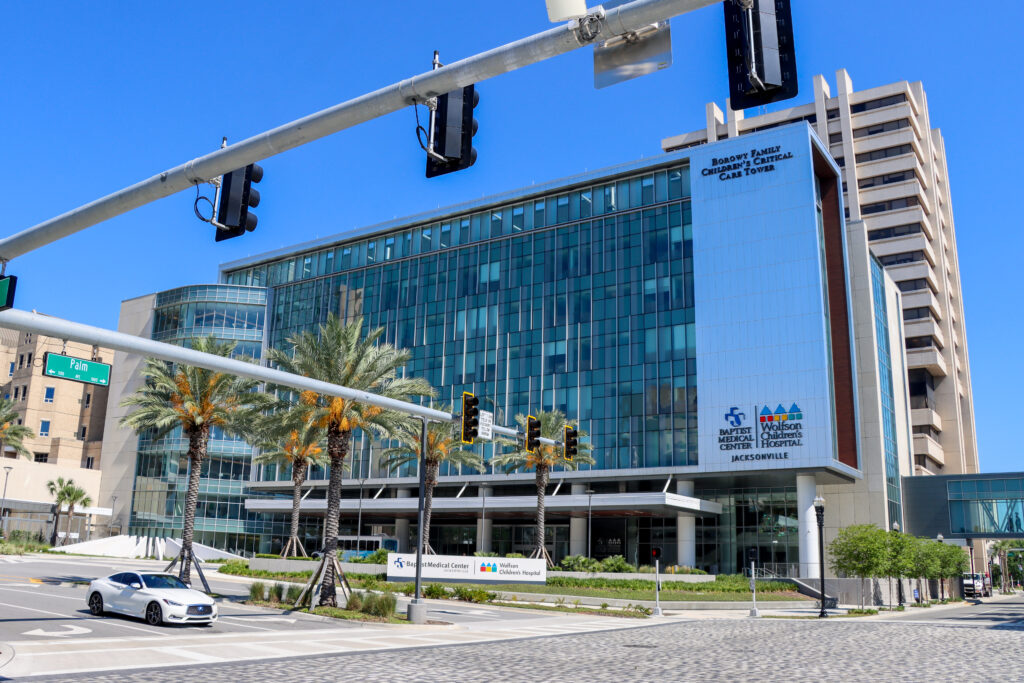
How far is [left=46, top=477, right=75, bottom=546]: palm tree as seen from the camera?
80688 mm

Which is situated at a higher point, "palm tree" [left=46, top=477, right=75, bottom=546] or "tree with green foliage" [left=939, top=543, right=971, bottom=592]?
"palm tree" [left=46, top=477, right=75, bottom=546]

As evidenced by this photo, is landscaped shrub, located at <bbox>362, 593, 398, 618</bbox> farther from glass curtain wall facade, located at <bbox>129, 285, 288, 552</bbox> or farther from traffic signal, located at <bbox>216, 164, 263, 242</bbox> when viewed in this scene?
glass curtain wall facade, located at <bbox>129, 285, 288, 552</bbox>

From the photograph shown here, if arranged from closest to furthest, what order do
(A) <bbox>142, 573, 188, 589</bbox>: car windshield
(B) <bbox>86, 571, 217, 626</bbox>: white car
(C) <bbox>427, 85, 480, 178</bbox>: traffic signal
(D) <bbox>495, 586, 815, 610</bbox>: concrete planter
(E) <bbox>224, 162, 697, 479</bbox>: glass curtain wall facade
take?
1. (C) <bbox>427, 85, 480, 178</bbox>: traffic signal
2. (B) <bbox>86, 571, 217, 626</bbox>: white car
3. (A) <bbox>142, 573, 188, 589</bbox>: car windshield
4. (D) <bbox>495, 586, 815, 610</bbox>: concrete planter
5. (E) <bbox>224, 162, 697, 479</bbox>: glass curtain wall facade

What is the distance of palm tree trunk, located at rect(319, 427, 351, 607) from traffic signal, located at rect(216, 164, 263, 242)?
2382 cm

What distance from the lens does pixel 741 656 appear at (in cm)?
2117

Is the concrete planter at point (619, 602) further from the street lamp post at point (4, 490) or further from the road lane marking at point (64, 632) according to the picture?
the street lamp post at point (4, 490)

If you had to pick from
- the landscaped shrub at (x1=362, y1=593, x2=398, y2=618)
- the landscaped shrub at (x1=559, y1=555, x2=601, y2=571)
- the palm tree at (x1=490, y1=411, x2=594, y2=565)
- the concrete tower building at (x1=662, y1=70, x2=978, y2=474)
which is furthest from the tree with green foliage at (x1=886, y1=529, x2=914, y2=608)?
the concrete tower building at (x1=662, y1=70, x2=978, y2=474)

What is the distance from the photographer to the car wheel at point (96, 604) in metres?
26.4

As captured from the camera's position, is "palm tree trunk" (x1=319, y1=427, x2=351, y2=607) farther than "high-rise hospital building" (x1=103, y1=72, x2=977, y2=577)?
No

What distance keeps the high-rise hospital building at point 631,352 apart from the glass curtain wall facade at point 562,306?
0.19 m

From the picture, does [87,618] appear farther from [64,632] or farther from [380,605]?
[380,605]

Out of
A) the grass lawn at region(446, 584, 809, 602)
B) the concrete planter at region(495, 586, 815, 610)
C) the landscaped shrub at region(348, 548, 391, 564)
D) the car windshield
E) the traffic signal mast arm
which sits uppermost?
the traffic signal mast arm

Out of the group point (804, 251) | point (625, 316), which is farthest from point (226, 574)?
point (804, 251)

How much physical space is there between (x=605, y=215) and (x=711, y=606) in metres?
37.5
